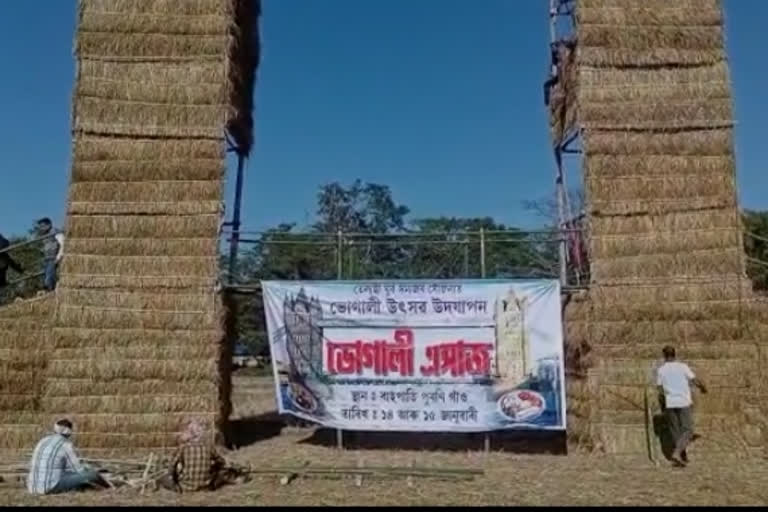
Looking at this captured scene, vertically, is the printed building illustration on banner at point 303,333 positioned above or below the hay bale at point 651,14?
below

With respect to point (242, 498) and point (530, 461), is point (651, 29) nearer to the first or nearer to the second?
point (530, 461)

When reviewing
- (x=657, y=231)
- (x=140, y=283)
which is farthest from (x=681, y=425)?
(x=140, y=283)

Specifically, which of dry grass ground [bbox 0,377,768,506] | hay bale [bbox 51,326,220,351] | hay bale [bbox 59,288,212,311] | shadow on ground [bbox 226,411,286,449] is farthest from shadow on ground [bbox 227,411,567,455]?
hay bale [bbox 59,288,212,311]

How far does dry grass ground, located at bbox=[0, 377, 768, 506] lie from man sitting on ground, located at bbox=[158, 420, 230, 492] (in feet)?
0.63

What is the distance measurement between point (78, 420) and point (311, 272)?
9.34 meters

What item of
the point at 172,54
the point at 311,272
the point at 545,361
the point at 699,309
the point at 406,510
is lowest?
the point at 406,510

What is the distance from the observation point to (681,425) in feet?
38.4

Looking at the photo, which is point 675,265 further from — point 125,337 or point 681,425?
point 125,337

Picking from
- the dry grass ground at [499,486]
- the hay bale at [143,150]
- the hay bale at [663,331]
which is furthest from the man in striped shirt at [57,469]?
the hay bale at [663,331]

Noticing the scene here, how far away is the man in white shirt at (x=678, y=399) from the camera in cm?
1160

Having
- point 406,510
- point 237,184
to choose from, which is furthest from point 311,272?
point 406,510

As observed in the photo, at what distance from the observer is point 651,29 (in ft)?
44.1

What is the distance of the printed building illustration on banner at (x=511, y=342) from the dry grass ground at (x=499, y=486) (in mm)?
1310

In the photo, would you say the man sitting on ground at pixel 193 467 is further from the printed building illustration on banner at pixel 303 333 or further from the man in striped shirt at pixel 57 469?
the printed building illustration on banner at pixel 303 333
